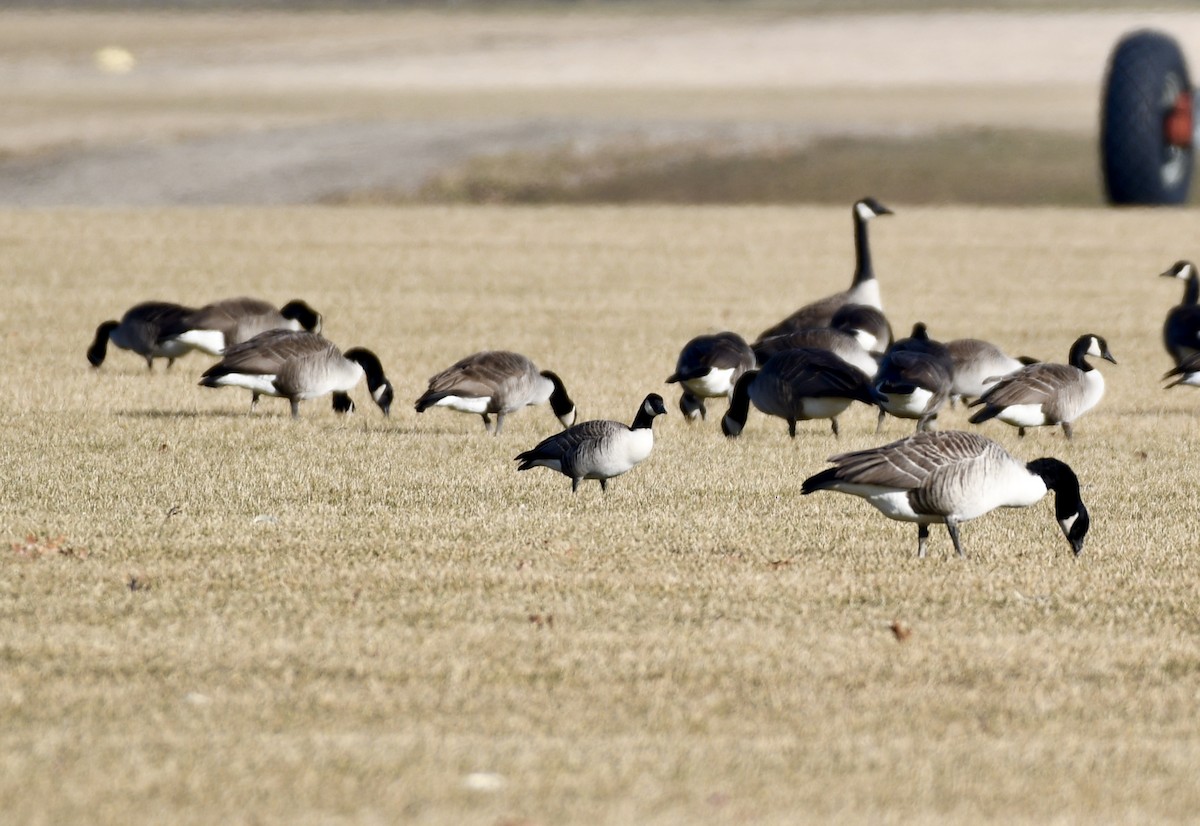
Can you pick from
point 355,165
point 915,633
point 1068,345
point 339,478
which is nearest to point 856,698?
point 915,633

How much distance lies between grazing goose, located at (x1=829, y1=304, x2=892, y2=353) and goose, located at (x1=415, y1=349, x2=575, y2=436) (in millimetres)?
3992

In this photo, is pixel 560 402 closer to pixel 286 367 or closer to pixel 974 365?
pixel 286 367

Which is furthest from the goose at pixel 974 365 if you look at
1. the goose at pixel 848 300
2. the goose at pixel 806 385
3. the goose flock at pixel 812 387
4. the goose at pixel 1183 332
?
the goose at pixel 1183 332

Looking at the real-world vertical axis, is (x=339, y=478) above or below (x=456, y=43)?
below

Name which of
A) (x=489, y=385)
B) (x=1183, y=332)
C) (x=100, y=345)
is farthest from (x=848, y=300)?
(x=100, y=345)

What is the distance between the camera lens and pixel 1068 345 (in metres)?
21.6

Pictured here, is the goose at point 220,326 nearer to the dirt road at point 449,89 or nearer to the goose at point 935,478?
the goose at point 935,478

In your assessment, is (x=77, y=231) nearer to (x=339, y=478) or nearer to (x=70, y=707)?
(x=339, y=478)

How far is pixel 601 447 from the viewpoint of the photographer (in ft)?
38.6

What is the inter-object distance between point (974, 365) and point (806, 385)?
2466 millimetres

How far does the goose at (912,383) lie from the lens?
544 inches

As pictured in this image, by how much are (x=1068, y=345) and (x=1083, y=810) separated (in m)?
15.8

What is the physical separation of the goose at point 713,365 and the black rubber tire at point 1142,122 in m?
28.3

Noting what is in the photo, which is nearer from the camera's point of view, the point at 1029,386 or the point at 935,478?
the point at 935,478
